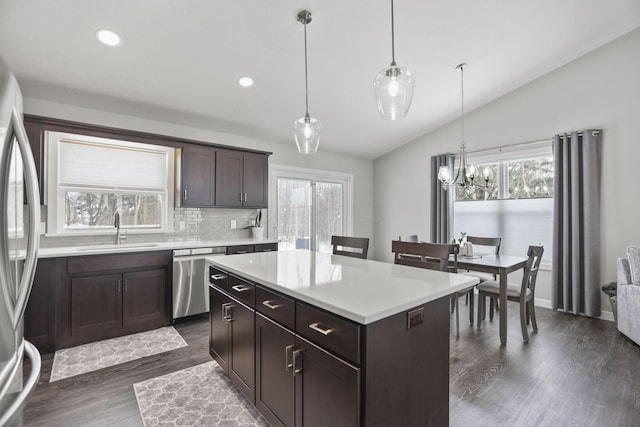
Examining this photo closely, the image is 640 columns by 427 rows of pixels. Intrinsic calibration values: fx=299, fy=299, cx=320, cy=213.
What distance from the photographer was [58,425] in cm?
183

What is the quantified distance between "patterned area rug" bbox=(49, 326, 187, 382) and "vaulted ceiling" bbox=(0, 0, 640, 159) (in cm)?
258

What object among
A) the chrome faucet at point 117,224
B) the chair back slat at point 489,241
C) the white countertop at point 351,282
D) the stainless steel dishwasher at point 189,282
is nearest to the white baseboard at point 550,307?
the chair back slat at point 489,241

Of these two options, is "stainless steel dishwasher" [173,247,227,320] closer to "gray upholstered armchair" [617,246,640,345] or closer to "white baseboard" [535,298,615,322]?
→ "gray upholstered armchair" [617,246,640,345]

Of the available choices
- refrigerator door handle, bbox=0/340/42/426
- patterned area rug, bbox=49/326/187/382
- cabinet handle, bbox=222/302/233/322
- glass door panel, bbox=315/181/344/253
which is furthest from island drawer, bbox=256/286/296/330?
glass door panel, bbox=315/181/344/253

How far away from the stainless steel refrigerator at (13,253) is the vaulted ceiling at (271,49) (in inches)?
72.0

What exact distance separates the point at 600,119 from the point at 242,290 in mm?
4780

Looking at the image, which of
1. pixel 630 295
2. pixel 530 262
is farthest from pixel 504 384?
pixel 630 295

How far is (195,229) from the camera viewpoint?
4.14 meters

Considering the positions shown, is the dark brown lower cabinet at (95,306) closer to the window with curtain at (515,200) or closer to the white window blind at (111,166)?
the white window blind at (111,166)

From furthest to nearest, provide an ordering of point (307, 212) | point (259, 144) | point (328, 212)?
point (328, 212) → point (307, 212) → point (259, 144)

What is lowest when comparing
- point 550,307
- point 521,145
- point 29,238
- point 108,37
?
point 550,307

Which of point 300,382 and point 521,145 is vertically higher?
point 521,145

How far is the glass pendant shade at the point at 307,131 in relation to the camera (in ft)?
8.25

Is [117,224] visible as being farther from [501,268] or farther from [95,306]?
[501,268]
